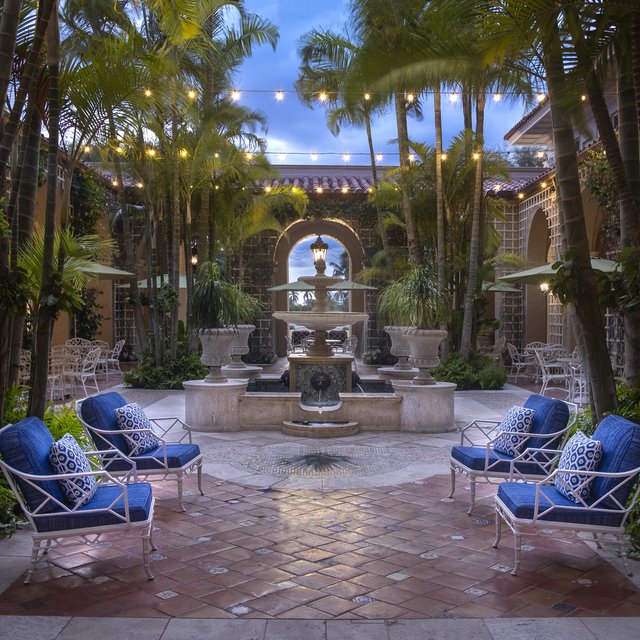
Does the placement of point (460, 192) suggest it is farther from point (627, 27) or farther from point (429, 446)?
point (627, 27)

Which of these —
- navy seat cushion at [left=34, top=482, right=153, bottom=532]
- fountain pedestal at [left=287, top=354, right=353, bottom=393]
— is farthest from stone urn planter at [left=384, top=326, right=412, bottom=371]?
navy seat cushion at [left=34, top=482, right=153, bottom=532]

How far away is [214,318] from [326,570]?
5.42 metres

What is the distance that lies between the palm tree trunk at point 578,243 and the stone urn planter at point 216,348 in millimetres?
4995

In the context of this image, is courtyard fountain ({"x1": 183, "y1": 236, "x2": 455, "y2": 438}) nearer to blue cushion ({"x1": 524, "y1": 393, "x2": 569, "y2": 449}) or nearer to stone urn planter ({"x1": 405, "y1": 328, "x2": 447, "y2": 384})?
stone urn planter ({"x1": 405, "y1": 328, "x2": 447, "y2": 384})

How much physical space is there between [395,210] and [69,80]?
12838 millimetres

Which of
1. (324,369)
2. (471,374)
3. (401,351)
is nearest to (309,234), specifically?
(401,351)

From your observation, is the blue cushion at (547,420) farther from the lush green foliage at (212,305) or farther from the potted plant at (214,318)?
the lush green foliage at (212,305)

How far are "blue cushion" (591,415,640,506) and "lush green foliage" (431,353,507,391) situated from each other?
856 centimetres

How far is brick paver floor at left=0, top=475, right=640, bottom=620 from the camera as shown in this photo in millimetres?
3576

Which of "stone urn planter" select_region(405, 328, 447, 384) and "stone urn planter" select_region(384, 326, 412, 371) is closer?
"stone urn planter" select_region(405, 328, 447, 384)

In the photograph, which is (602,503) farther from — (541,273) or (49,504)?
(541,273)

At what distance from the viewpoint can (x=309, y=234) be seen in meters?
19.5

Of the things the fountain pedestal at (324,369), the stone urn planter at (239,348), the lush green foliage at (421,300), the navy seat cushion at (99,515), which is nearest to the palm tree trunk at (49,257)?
the navy seat cushion at (99,515)

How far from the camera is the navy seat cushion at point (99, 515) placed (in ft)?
12.8
